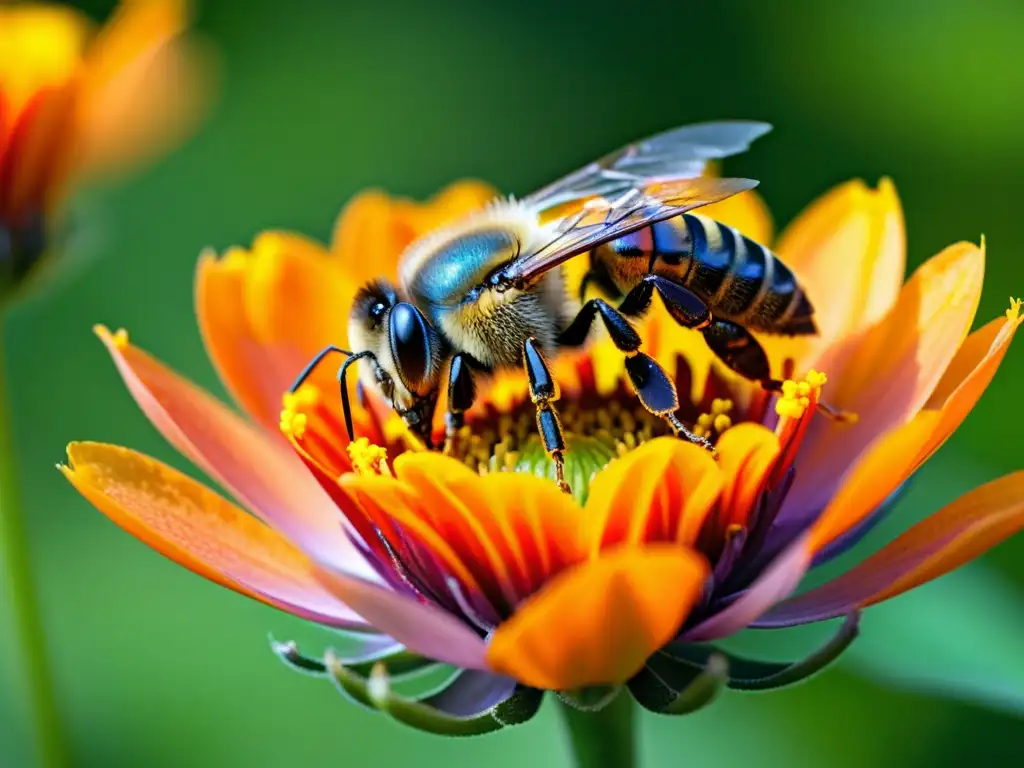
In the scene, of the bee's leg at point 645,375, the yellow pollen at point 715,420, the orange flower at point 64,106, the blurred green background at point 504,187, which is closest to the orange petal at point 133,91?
the orange flower at point 64,106

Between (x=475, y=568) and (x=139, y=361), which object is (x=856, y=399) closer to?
(x=475, y=568)

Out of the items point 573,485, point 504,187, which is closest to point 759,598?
point 573,485

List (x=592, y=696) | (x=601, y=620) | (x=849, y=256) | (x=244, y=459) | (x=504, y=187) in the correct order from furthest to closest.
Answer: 1. (x=504, y=187)
2. (x=849, y=256)
3. (x=244, y=459)
4. (x=592, y=696)
5. (x=601, y=620)

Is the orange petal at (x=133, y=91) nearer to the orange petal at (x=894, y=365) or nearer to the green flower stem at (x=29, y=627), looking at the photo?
the green flower stem at (x=29, y=627)

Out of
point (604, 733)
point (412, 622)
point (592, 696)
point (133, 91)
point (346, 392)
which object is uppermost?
point (133, 91)

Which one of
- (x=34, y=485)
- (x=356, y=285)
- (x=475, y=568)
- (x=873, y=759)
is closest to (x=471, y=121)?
(x=34, y=485)

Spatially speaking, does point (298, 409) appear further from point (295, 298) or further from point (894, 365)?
point (894, 365)

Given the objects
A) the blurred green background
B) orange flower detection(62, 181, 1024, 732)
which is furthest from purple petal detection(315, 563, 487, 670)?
the blurred green background
